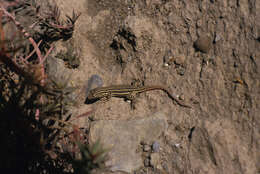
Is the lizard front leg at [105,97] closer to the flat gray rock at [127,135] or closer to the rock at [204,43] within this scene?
the flat gray rock at [127,135]

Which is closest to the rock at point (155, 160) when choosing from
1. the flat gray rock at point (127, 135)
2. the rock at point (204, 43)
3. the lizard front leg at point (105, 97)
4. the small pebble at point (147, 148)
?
the small pebble at point (147, 148)

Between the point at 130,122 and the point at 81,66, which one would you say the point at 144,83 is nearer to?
the point at 130,122

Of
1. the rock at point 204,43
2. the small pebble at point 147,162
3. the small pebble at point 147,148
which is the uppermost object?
the rock at point 204,43

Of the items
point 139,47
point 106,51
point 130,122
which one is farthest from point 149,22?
point 130,122

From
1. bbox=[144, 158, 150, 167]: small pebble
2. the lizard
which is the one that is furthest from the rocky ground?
the lizard

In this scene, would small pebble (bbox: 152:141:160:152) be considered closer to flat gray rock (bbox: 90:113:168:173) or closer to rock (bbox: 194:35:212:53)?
flat gray rock (bbox: 90:113:168:173)
